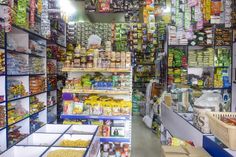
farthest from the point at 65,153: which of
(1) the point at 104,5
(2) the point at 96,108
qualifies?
(1) the point at 104,5

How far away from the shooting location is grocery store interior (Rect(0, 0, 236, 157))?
332cm

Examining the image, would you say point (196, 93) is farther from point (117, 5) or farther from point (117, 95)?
point (117, 5)

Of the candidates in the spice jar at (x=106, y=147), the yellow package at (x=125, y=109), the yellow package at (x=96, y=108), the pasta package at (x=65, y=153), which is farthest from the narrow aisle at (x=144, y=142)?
the pasta package at (x=65, y=153)

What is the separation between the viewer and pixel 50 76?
8.37 m

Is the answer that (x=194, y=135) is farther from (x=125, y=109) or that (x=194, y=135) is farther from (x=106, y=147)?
(x=106, y=147)

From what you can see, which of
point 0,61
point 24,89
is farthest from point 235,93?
point 0,61

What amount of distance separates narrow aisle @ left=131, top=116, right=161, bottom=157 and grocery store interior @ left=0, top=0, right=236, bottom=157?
2cm

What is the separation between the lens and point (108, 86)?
5281 millimetres

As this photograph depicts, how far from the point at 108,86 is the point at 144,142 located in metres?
2.82

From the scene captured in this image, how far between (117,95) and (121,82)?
0.42m

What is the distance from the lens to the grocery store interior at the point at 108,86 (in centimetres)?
332

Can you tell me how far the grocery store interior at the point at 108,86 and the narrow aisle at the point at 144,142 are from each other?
22 mm

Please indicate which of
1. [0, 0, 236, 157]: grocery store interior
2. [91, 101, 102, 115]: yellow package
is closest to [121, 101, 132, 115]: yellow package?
[0, 0, 236, 157]: grocery store interior

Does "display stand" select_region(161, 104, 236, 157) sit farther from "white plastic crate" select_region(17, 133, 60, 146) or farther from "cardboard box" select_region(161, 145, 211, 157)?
"white plastic crate" select_region(17, 133, 60, 146)
